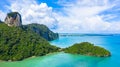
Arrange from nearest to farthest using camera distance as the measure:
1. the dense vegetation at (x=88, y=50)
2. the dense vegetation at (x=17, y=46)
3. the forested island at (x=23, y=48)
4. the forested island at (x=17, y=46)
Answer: the forested island at (x=17, y=46) → the dense vegetation at (x=17, y=46) → the forested island at (x=23, y=48) → the dense vegetation at (x=88, y=50)

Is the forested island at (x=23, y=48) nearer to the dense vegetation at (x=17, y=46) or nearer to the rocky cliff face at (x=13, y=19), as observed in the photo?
the dense vegetation at (x=17, y=46)

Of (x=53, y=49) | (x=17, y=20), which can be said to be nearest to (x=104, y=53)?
(x=53, y=49)

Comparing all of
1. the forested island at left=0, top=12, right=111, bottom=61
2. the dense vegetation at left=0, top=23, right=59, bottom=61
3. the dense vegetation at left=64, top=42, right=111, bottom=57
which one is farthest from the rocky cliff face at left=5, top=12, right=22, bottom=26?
the dense vegetation at left=64, top=42, right=111, bottom=57

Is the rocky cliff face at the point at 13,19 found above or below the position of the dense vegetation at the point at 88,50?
above

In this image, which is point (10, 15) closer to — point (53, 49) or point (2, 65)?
point (53, 49)

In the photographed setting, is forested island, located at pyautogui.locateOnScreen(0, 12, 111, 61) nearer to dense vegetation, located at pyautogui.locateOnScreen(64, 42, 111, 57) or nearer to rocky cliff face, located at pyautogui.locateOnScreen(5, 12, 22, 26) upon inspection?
dense vegetation, located at pyautogui.locateOnScreen(64, 42, 111, 57)

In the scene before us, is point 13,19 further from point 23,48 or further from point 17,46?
point 23,48

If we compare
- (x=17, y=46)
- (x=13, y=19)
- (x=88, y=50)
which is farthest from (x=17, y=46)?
(x=13, y=19)

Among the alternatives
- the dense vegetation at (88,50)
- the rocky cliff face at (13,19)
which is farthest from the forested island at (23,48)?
the rocky cliff face at (13,19)
